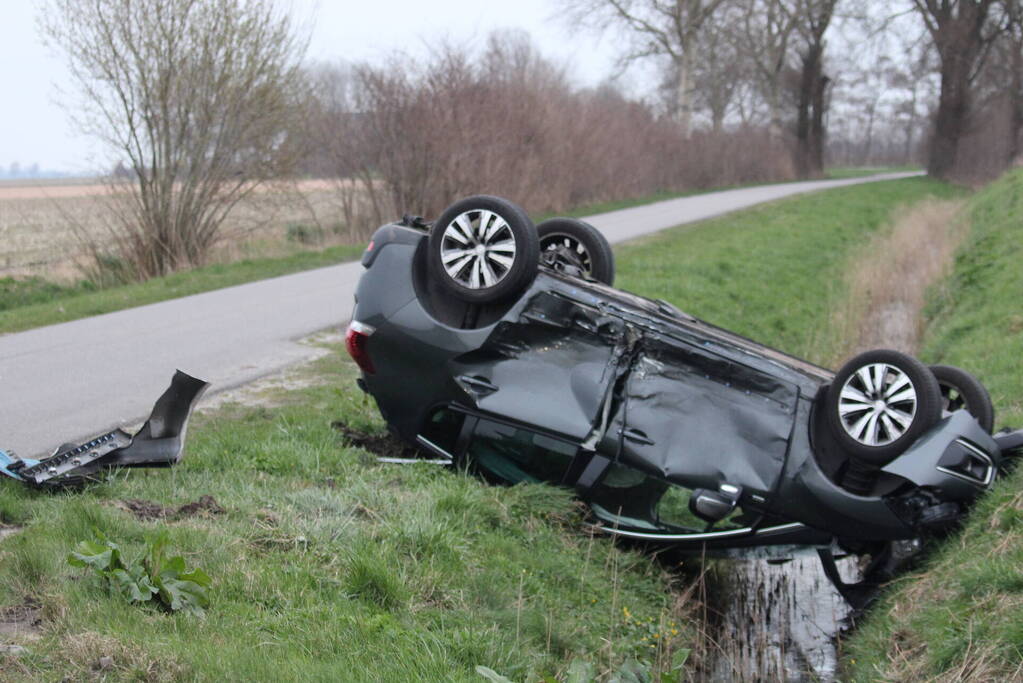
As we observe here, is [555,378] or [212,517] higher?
[555,378]

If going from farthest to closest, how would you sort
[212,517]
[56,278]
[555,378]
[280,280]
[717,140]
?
[717,140]
[56,278]
[280,280]
[555,378]
[212,517]

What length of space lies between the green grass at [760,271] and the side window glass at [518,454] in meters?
7.01

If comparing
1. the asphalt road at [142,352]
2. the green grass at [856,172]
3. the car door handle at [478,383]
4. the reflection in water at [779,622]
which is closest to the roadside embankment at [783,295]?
the reflection in water at [779,622]

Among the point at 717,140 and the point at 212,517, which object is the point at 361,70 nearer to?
the point at 212,517

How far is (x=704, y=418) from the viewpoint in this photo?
5.35m

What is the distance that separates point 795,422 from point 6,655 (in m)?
3.75

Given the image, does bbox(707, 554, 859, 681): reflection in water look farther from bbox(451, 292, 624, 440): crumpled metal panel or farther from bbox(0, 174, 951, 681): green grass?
bbox(451, 292, 624, 440): crumpled metal panel

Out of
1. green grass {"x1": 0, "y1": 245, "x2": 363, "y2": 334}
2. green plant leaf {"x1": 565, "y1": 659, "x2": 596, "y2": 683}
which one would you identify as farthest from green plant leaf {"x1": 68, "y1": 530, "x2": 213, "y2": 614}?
green grass {"x1": 0, "y1": 245, "x2": 363, "y2": 334}

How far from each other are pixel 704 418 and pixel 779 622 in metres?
1.72

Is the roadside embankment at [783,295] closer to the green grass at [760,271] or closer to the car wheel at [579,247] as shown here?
the green grass at [760,271]

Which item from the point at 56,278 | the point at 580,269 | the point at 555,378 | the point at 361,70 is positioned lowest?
the point at 56,278

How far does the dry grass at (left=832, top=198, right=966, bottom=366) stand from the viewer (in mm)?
13859

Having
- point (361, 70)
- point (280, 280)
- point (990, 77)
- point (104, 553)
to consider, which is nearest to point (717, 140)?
point (990, 77)

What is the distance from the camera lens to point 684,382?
5465 millimetres
